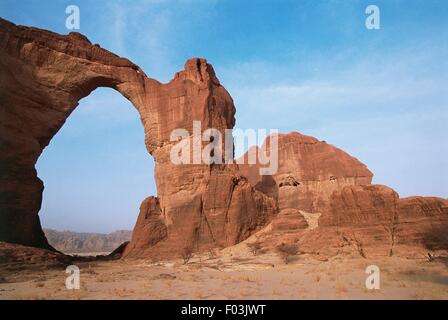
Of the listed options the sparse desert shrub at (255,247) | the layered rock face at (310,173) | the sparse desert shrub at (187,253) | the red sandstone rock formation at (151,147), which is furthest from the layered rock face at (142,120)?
the layered rock face at (310,173)

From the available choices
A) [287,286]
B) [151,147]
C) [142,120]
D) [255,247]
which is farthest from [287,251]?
[142,120]

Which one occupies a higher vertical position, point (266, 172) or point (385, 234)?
point (266, 172)

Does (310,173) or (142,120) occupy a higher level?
(142,120)

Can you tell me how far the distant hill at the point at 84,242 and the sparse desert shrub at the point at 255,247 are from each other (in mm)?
82007

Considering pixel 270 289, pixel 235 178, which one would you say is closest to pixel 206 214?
pixel 235 178

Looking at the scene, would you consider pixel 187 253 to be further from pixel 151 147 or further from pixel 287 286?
pixel 287 286

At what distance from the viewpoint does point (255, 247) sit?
25.0 metres

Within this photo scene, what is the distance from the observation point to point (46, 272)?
18.2 metres

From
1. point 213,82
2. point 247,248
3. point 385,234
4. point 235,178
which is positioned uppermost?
point 213,82

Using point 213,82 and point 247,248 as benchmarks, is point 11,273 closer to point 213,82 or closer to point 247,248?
point 247,248

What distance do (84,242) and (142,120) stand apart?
94.8 m

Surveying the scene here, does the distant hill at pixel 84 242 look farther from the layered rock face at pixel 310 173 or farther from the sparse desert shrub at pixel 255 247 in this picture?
the sparse desert shrub at pixel 255 247

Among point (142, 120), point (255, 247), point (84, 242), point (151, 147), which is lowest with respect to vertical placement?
point (84, 242)
